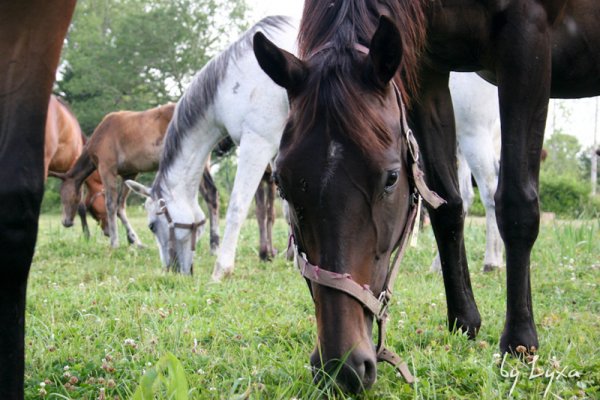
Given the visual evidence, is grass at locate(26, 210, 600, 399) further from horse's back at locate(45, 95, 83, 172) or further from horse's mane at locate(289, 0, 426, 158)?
horse's back at locate(45, 95, 83, 172)

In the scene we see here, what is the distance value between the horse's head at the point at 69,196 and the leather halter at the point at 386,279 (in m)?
9.54

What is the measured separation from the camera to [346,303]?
173cm

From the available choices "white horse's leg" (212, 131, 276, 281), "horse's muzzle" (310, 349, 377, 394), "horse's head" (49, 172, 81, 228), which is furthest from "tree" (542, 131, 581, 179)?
"horse's muzzle" (310, 349, 377, 394)

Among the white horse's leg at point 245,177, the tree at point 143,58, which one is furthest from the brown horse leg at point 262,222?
the tree at point 143,58

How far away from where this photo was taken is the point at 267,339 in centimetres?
280

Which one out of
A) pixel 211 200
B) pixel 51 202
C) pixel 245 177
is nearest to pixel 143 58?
pixel 51 202

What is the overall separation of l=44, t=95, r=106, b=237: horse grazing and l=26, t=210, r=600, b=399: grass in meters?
4.61

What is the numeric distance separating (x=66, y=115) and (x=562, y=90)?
341 inches

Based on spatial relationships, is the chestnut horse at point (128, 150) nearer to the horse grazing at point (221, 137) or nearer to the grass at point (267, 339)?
the horse grazing at point (221, 137)

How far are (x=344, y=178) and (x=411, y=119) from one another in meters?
1.31

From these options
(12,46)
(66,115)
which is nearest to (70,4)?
(12,46)

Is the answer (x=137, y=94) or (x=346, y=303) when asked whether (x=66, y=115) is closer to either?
(x=346, y=303)

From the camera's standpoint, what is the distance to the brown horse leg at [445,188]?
9.50ft

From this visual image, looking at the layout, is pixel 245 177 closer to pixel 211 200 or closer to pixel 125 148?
pixel 211 200
